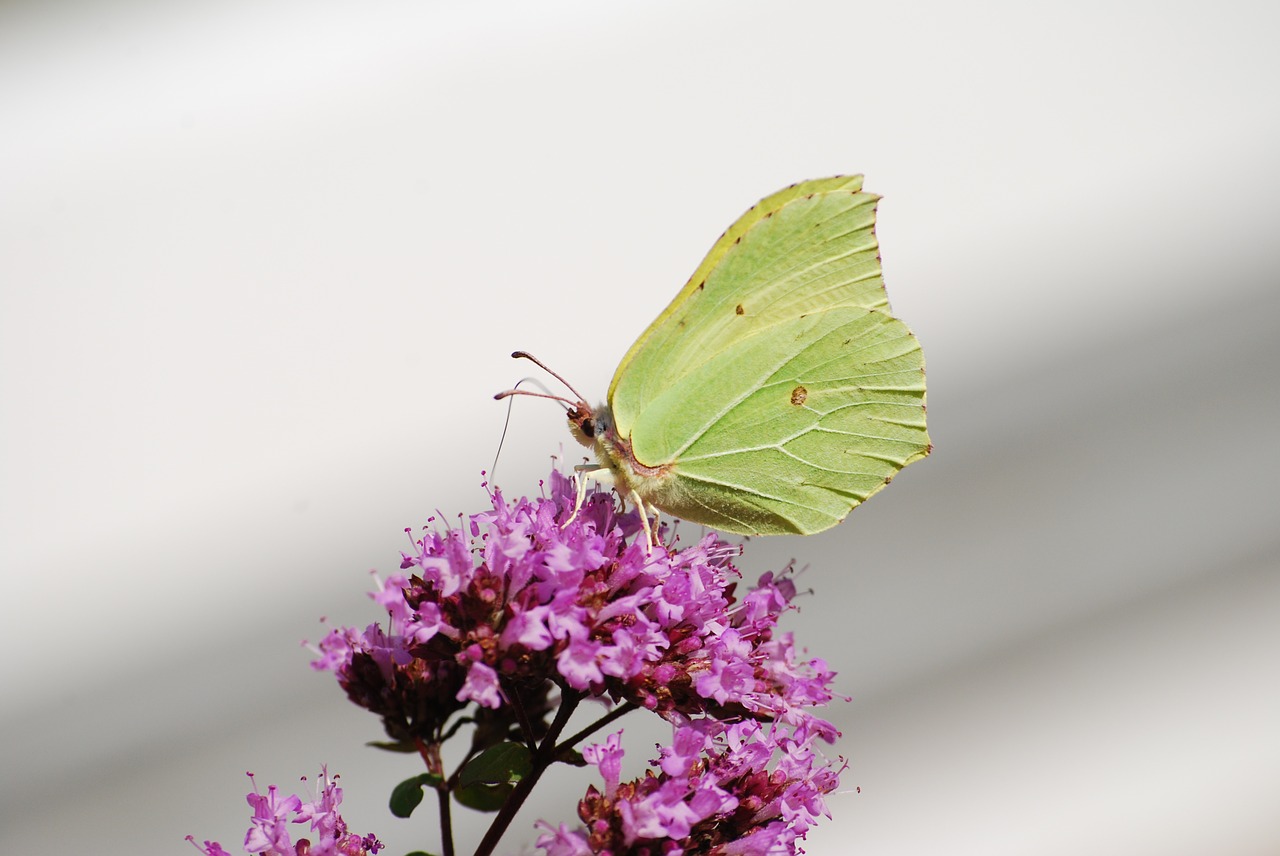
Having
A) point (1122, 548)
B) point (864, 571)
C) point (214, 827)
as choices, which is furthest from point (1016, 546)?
point (214, 827)

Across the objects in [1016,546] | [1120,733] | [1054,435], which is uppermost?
[1054,435]

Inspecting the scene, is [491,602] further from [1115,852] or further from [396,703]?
[1115,852]

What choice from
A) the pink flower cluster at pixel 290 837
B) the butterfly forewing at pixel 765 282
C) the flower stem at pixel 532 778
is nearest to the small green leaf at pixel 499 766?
the flower stem at pixel 532 778

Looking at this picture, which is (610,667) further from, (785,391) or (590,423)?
(785,391)

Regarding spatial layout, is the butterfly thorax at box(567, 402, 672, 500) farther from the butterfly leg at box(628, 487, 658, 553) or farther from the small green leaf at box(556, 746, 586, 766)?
the small green leaf at box(556, 746, 586, 766)

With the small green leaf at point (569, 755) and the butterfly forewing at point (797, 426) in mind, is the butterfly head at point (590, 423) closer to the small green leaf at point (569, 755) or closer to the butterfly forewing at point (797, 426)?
the butterfly forewing at point (797, 426)

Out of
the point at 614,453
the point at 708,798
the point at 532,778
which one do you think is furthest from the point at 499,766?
the point at 614,453
